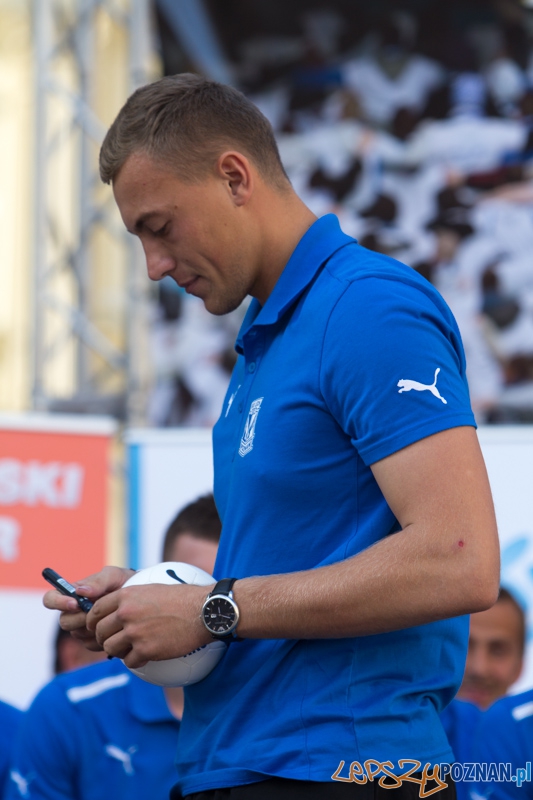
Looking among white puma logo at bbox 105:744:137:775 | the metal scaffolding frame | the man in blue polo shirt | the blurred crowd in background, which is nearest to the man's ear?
the man in blue polo shirt

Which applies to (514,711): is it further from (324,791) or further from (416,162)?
(416,162)

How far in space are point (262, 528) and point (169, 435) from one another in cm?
188

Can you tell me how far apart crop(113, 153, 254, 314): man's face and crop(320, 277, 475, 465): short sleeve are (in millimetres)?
246

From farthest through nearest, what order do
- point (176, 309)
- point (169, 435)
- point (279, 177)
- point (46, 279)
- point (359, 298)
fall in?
point (176, 309) < point (46, 279) < point (169, 435) < point (279, 177) < point (359, 298)

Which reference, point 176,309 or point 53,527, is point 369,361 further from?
point 176,309

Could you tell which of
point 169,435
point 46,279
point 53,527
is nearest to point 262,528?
point 169,435

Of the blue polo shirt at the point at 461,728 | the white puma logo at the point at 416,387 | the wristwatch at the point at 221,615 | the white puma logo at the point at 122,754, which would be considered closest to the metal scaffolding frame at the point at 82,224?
the white puma logo at the point at 122,754

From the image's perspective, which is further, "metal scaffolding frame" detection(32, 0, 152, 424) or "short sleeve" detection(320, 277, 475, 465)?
"metal scaffolding frame" detection(32, 0, 152, 424)

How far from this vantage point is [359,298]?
123 cm

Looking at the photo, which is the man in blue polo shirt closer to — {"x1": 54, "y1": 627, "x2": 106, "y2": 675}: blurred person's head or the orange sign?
{"x1": 54, "y1": 627, "x2": 106, "y2": 675}: blurred person's head

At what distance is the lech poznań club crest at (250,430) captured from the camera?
1320 mm

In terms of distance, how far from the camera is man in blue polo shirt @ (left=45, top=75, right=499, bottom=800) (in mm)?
1146

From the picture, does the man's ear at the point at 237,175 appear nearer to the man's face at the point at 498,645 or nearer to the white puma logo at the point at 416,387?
the white puma logo at the point at 416,387

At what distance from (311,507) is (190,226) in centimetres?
43
